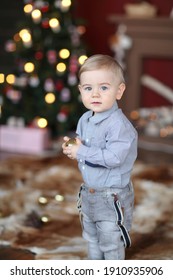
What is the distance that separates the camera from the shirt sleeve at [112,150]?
1605mm

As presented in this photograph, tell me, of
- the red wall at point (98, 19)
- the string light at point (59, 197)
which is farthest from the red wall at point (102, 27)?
the string light at point (59, 197)

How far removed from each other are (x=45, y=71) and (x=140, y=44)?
0.89 metres

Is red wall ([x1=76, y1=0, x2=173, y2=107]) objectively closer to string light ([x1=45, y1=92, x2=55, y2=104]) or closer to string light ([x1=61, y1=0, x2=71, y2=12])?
string light ([x1=61, y1=0, x2=71, y2=12])

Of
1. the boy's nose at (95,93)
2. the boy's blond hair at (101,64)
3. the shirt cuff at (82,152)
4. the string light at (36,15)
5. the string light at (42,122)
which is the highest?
the string light at (36,15)

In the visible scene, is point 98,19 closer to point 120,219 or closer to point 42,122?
point 42,122

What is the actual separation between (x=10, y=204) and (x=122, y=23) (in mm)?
2249

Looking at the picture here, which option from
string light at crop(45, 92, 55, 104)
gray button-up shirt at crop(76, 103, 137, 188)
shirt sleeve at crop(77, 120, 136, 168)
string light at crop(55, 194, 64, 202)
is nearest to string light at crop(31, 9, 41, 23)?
string light at crop(45, 92, 55, 104)

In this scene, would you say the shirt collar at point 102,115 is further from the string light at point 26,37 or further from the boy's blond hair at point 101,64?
the string light at point 26,37

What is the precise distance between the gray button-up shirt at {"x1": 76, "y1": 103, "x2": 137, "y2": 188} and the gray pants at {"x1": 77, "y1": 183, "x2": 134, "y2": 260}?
36 millimetres

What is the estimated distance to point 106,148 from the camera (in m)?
1.63

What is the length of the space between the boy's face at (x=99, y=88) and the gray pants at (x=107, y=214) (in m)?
0.30

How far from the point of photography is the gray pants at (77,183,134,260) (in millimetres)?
1708

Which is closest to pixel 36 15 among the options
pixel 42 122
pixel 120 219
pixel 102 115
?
pixel 42 122
